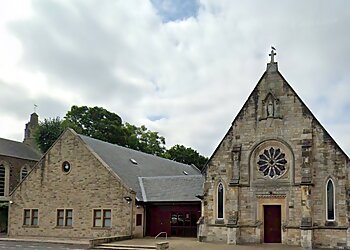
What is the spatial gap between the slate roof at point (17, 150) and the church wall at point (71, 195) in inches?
531

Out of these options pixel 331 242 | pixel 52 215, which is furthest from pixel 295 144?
pixel 52 215

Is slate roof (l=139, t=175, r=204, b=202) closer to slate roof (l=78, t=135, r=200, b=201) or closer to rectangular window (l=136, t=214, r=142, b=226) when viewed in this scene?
slate roof (l=78, t=135, r=200, b=201)

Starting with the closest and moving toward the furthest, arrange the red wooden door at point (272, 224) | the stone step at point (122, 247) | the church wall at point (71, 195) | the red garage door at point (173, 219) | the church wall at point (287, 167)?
the stone step at point (122, 247) → the church wall at point (287, 167) → the red wooden door at point (272, 224) → the church wall at point (71, 195) → the red garage door at point (173, 219)

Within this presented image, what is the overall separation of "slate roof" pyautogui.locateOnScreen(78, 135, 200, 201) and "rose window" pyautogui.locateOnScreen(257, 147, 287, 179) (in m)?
9.30

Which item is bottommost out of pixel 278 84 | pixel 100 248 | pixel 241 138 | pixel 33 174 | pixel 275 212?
pixel 100 248

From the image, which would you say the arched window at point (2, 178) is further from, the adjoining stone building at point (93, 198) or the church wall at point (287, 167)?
the church wall at point (287, 167)

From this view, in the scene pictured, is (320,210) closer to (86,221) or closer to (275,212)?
(275,212)

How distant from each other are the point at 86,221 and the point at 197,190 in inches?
315

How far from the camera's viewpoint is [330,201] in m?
26.0

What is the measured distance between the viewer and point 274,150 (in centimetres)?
2817

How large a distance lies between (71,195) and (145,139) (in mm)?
30101

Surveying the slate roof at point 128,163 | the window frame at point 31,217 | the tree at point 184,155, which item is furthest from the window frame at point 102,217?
the tree at point 184,155

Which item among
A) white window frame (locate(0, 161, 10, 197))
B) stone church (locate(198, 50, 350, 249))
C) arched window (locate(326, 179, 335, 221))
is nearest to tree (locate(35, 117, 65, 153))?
white window frame (locate(0, 161, 10, 197))

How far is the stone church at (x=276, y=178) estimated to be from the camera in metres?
25.9
